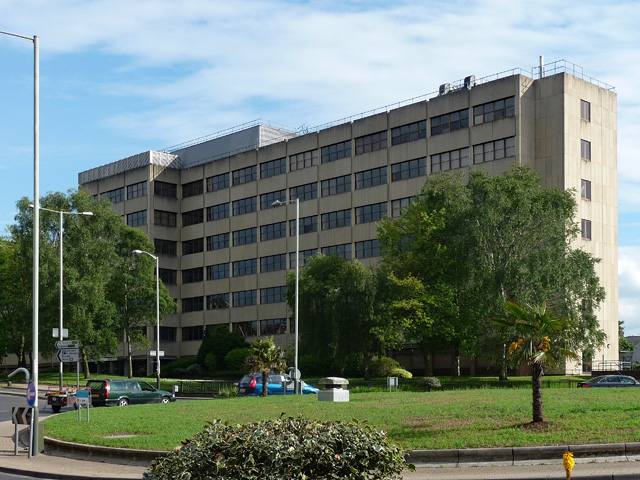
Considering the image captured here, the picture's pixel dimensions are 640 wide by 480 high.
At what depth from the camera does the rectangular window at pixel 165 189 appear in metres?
92.6

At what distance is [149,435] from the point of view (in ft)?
Result: 68.6

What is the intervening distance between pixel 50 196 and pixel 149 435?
5266 cm

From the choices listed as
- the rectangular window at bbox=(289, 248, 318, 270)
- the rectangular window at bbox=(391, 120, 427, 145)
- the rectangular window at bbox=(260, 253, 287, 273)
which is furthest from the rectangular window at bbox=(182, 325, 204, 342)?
the rectangular window at bbox=(391, 120, 427, 145)

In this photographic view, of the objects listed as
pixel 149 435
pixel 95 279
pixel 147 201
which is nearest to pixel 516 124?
pixel 95 279

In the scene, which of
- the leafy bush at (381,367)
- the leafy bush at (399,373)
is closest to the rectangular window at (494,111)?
the leafy bush at (381,367)

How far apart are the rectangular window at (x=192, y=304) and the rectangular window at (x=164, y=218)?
870 centimetres

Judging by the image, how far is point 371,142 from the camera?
76188mm

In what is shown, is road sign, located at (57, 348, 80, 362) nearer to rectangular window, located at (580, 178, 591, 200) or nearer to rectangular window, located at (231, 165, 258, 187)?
rectangular window, located at (580, 178, 591, 200)

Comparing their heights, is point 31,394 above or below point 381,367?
above

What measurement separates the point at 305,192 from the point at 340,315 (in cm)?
2868

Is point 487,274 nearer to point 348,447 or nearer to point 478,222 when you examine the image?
point 478,222

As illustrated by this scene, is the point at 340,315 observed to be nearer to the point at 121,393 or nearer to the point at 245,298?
the point at 121,393

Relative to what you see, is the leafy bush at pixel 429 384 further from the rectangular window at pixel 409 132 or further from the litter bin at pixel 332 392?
the rectangular window at pixel 409 132

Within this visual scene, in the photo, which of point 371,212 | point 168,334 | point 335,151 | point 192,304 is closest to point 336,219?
point 371,212
